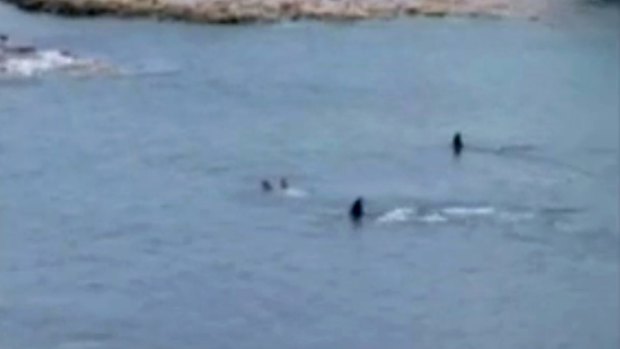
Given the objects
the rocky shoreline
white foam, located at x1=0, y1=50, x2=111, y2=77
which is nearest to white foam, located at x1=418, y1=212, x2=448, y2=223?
white foam, located at x1=0, y1=50, x2=111, y2=77

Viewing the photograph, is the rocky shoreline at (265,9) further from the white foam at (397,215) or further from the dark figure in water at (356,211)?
the dark figure in water at (356,211)

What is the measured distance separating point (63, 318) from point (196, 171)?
23.3 feet

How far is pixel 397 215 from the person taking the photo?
32.1m

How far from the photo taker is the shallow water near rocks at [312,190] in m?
28.0

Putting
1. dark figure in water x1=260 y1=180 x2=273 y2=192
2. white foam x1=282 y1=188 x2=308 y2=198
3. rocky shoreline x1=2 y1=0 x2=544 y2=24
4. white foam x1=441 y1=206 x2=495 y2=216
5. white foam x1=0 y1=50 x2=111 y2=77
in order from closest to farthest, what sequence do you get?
white foam x1=441 y1=206 x2=495 y2=216
white foam x1=282 y1=188 x2=308 y2=198
dark figure in water x1=260 y1=180 x2=273 y2=192
white foam x1=0 y1=50 x2=111 y2=77
rocky shoreline x1=2 y1=0 x2=544 y2=24

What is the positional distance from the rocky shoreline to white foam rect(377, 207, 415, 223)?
1520 centimetres

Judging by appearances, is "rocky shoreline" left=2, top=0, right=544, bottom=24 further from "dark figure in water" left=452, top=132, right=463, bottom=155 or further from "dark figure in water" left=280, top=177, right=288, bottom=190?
"dark figure in water" left=280, top=177, right=288, bottom=190

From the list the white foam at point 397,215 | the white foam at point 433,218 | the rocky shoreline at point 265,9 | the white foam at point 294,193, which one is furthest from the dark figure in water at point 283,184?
the rocky shoreline at point 265,9

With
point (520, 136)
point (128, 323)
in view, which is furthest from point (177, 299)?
point (520, 136)

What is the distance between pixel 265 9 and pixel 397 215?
1637 cm

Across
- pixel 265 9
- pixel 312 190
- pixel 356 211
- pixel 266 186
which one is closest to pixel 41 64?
pixel 265 9

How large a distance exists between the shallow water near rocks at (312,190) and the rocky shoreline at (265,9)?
Answer: 0.80m

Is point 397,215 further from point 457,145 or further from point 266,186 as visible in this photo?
point 457,145

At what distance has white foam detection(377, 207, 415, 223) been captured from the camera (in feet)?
105
